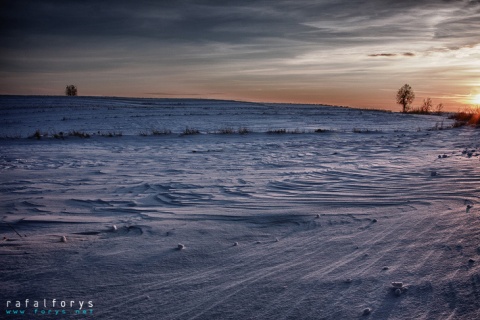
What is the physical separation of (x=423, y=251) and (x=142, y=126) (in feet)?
55.5

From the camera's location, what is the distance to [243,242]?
3.49 metres

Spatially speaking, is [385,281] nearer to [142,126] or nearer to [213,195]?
[213,195]

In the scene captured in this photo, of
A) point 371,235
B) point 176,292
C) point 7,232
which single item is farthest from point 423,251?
point 7,232

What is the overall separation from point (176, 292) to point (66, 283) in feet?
3.05

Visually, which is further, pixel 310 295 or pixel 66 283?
pixel 66 283

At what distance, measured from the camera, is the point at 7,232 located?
372 centimetres

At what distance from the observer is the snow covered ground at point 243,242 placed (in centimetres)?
244

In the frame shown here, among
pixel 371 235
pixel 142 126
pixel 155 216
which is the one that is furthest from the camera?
pixel 142 126

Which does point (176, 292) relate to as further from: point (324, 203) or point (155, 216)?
point (324, 203)

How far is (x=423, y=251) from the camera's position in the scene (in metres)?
3.09

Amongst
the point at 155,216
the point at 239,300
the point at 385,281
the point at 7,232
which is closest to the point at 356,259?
the point at 385,281

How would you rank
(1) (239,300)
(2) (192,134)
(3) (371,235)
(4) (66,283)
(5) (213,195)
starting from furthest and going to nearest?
(2) (192,134) → (5) (213,195) → (3) (371,235) → (4) (66,283) → (1) (239,300)

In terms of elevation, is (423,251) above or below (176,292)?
above

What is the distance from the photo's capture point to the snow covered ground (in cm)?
244
